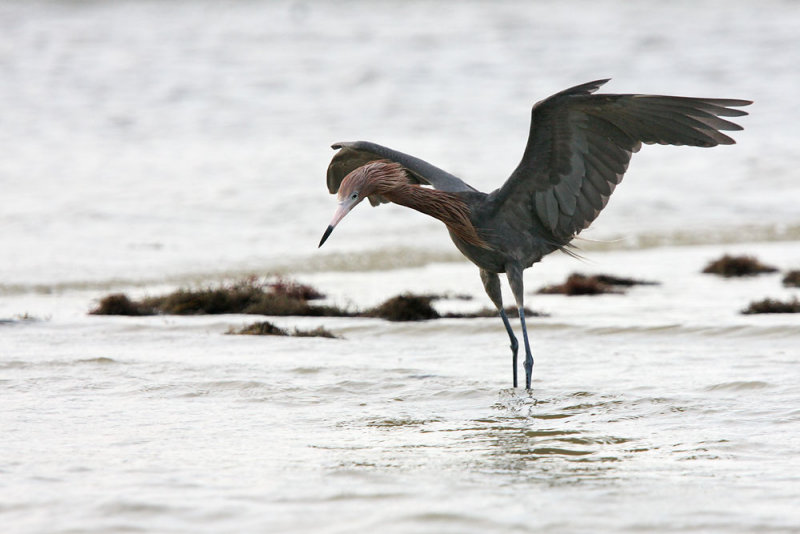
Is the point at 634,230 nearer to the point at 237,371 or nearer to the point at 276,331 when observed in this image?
the point at 276,331

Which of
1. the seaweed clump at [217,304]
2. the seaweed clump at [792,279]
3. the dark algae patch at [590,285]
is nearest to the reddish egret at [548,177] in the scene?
the seaweed clump at [217,304]

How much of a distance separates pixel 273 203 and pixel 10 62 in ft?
54.5

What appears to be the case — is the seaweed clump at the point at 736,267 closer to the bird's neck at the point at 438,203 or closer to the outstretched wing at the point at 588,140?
the outstretched wing at the point at 588,140

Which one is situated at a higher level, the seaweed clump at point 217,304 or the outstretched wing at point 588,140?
the outstretched wing at point 588,140

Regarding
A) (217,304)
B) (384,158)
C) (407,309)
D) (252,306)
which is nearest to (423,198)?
(384,158)

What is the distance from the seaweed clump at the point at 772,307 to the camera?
1020 centimetres

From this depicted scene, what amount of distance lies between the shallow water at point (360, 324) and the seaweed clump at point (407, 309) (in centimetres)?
31

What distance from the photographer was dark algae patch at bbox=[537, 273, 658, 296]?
12047mm

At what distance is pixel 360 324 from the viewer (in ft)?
33.2

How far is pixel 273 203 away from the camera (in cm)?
1927

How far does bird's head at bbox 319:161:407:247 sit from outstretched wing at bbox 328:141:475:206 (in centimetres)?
29

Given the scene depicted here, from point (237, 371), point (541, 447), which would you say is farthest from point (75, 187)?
point (541, 447)

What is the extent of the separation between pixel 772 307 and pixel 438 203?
451 cm

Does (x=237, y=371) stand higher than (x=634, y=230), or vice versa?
(x=634, y=230)
